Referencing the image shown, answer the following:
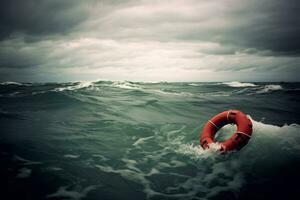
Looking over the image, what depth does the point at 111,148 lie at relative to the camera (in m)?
7.29

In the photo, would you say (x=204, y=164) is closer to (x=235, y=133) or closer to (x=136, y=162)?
(x=235, y=133)

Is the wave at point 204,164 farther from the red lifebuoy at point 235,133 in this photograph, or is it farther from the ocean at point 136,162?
the red lifebuoy at point 235,133

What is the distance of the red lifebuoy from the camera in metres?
6.39

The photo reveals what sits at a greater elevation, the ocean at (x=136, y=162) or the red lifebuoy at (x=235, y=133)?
the red lifebuoy at (x=235, y=133)

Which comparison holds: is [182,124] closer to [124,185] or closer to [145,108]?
[145,108]

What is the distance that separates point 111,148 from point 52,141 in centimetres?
199

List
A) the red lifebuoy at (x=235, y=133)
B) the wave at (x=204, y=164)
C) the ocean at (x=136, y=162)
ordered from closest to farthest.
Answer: the ocean at (x=136, y=162), the wave at (x=204, y=164), the red lifebuoy at (x=235, y=133)

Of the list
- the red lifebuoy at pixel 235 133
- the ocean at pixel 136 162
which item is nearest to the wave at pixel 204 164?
the ocean at pixel 136 162

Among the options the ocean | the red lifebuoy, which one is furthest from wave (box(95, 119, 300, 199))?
the red lifebuoy

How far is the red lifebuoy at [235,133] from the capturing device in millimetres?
6387

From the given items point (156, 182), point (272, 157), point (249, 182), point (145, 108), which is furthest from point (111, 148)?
point (145, 108)

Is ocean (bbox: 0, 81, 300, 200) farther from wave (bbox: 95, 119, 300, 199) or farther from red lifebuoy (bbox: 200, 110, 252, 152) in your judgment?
red lifebuoy (bbox: 200, 110, 252, 152)

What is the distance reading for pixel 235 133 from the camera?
6.59m

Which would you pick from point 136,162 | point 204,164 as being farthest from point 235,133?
point 136,162
